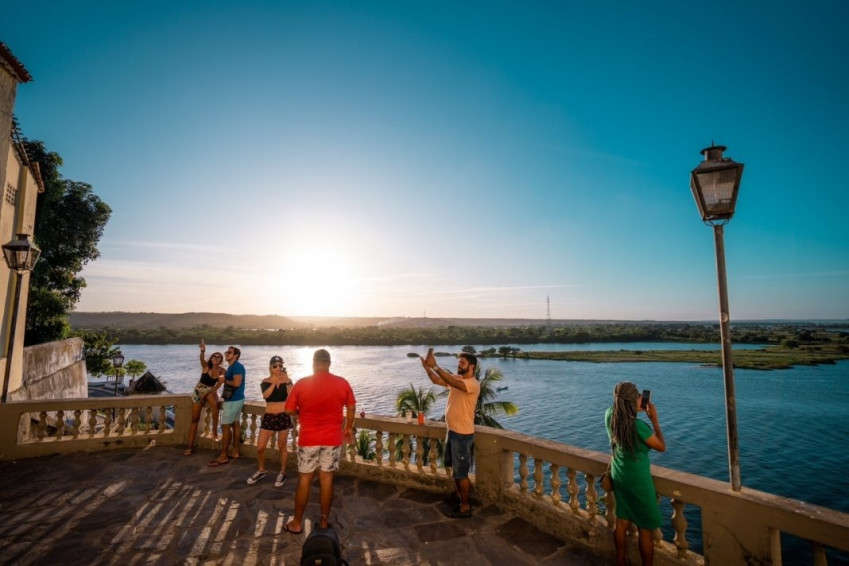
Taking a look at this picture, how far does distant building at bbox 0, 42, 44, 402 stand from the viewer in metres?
9.23

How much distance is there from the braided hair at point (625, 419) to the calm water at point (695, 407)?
108 feet

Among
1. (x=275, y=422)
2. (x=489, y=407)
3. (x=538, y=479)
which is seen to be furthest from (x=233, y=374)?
(x=489, y=407)

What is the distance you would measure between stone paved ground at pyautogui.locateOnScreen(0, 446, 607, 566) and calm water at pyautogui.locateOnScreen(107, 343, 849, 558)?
32.7 m

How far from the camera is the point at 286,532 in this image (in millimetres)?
4398

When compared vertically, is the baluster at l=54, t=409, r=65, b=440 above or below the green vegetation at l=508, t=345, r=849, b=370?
above

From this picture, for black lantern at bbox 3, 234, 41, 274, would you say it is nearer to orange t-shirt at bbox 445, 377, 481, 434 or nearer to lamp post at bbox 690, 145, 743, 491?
orange t-shirt at bbox 445, 377, 481, 434

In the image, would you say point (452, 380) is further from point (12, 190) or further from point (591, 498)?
point (12, 190)

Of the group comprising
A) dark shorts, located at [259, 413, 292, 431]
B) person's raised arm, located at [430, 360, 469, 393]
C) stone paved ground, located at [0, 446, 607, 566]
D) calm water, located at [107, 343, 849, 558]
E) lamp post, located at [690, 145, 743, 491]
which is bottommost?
calm water, located at [107, 343, 849, 558]

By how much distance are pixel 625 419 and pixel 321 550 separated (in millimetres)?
2860

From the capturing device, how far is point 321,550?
3.05 m

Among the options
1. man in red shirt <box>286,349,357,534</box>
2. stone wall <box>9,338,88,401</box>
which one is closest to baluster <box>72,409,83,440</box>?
stone wall <box>9,338,88,401</box>

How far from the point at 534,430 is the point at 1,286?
37.4 meters

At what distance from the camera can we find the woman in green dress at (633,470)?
11.6 feet

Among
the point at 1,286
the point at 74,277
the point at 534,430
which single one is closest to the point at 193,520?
the point at 1,286
